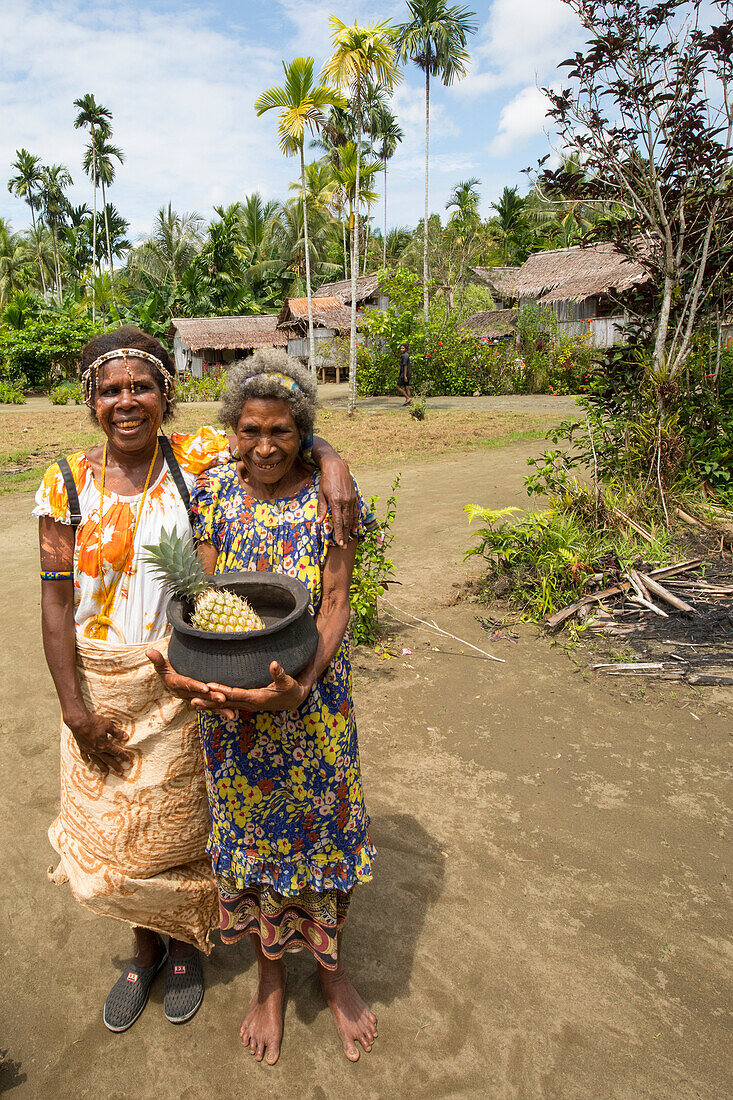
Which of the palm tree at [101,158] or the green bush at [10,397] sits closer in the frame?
the green bush at [10,397]

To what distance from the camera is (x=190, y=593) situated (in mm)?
1754

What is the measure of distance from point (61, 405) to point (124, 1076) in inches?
992

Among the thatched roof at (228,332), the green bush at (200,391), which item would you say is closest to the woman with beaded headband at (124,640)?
the green bush at (200,391)

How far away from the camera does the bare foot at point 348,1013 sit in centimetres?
208

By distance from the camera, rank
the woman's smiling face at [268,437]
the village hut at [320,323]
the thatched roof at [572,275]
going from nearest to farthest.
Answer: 1. the woman's smiling face at [268,437]
2. the thatched roof at [572,275]
3. the village hut at [320,323]

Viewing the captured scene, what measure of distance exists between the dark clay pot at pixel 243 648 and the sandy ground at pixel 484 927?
131cm

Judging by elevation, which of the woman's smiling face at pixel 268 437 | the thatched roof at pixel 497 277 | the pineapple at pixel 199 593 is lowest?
the pineapple at pixel 199 593

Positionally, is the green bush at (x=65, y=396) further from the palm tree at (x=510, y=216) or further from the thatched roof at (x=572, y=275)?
the palm tree at (x=510, y=216)

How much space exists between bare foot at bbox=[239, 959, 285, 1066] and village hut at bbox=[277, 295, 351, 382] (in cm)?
2719

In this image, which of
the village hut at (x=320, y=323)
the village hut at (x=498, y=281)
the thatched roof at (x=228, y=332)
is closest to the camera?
the village hut at (x=320, y=323)

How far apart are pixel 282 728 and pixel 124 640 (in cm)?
55

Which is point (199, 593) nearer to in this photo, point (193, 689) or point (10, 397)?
point (193, 689)

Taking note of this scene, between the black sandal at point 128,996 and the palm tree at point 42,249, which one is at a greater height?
the palm tree at point 42,249

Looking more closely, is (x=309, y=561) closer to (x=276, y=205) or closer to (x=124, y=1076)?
(x=124, y=1076)
